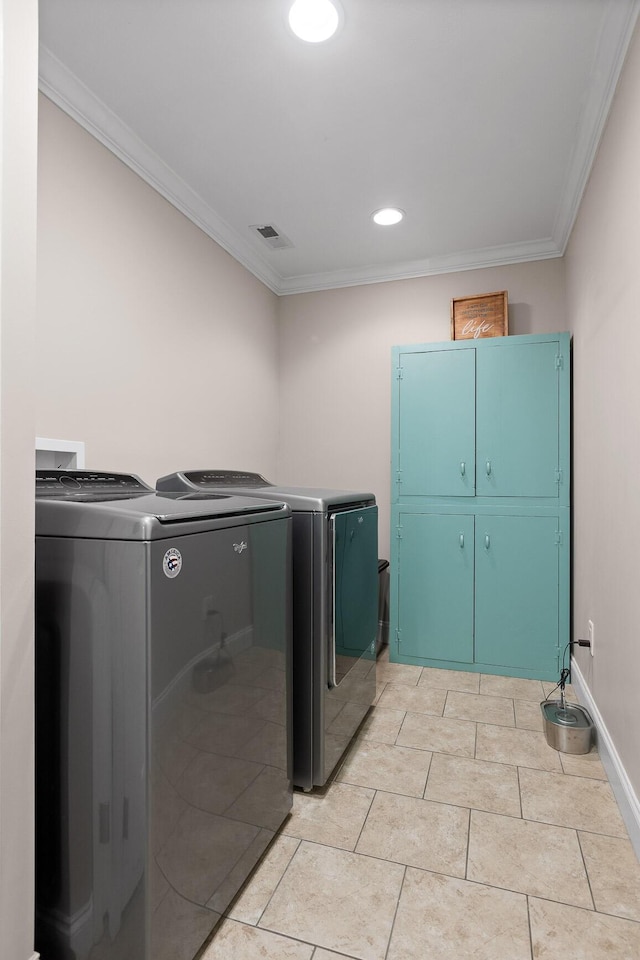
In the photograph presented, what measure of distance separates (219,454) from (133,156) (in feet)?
5.05

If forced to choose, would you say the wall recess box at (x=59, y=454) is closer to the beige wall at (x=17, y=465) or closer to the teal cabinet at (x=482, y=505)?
the beige wall at (x=17, y=465)

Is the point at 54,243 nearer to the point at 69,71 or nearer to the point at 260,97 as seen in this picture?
the point at 69,71

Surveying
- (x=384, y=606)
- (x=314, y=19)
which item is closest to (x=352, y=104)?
(x=314, y=19)

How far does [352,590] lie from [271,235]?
2244mm

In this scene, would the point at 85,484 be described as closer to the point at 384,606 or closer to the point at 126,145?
the point at 126,145

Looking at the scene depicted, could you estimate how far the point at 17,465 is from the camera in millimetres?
1092

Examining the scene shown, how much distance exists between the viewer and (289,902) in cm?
148

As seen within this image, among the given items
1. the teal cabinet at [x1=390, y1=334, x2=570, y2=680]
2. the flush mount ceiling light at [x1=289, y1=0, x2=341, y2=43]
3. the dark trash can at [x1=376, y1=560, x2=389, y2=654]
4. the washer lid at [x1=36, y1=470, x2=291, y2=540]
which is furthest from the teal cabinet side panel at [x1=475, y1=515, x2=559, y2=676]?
the flush mount ceiling light at [x1=289, y1=0, x2=341, y2=43]

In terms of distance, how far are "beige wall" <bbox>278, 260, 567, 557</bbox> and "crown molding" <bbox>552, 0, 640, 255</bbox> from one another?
670 millimetres

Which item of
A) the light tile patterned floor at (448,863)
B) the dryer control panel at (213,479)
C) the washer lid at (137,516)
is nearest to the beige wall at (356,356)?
the dryer control panel at (213,479)

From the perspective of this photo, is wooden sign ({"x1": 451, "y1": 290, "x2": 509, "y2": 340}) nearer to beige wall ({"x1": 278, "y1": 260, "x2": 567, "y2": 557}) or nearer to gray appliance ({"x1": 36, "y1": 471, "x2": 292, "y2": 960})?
beige wall ({"x1": 278, "y1": 260, "x2": 567, "y2": 557})

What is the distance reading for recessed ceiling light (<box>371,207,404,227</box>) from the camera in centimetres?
297

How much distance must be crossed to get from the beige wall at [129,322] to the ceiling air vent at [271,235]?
0.25 metres

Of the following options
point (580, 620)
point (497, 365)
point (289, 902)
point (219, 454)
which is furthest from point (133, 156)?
point (580, 620)
